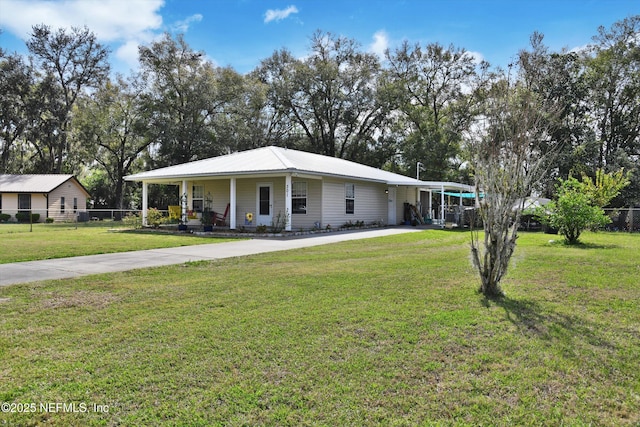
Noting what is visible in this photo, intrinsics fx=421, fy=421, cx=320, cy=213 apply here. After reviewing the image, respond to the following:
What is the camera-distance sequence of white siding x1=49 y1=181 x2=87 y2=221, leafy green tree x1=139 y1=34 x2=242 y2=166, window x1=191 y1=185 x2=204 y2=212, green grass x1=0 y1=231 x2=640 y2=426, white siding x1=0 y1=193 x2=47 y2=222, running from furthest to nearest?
1. leafy green tree x1=139 y1=34 x2=242 y2=166
2. white siding x1=49 y1=181 x2=87 y2=221
3. white siding x1=0 y1=193 x2=47 y2=222
4. window x1=191 y1=185 x2=204 y2=212
5. green grass x1=0 y1=231 x2=640 y2=426

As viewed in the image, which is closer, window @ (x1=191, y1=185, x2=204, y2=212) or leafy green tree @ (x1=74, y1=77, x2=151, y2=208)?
window @ (x1=191, y1=185, x2=204, y2=212)

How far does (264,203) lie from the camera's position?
18.4m

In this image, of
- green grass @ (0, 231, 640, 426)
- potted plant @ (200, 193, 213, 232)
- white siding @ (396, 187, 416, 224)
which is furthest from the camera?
white siding @ (396, 187, 416, 224)

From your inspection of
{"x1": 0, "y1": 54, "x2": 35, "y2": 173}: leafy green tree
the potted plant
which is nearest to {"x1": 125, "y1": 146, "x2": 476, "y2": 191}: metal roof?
the potted plant

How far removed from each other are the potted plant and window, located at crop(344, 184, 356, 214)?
6242 mm

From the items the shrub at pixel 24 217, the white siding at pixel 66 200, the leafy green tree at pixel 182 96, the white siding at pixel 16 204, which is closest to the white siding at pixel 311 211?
the leafy green tree at pixel 182 96

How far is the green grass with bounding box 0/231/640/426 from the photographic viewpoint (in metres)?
2.67

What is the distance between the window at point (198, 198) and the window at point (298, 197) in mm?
4885

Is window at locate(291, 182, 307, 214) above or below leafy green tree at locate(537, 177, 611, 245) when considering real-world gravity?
above

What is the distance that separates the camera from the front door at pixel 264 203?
1816 centimetres

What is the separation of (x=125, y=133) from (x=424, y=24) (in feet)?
102

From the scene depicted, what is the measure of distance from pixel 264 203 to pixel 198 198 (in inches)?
154

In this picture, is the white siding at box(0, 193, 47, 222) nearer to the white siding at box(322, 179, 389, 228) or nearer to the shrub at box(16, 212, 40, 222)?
the shrub at box(16, 212, 40, 222)

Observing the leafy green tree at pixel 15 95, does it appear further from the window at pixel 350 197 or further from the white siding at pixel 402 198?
the white siding at pixel 402 198
